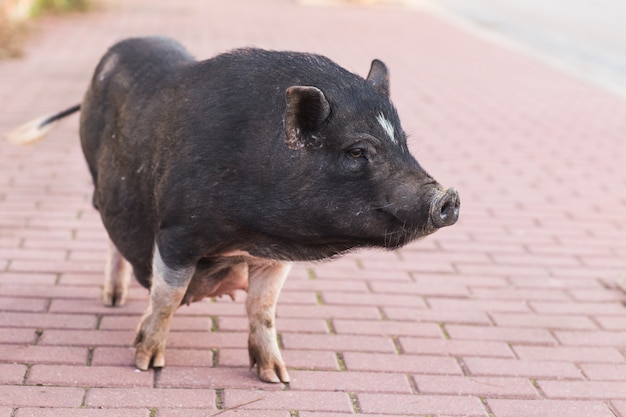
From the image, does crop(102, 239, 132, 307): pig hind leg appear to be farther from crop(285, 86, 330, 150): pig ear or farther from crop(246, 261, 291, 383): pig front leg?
crop(285, 86, 330, 150): pig ear

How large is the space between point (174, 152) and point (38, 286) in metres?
1.46

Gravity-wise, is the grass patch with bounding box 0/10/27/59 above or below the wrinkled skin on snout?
below

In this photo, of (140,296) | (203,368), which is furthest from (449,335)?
(140,296)

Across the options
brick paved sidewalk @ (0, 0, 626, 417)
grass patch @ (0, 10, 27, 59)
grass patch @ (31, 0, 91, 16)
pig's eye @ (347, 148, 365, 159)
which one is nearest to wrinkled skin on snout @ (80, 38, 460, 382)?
pig's eye @ (347, 148, 365, 159)

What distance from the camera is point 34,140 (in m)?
4.61

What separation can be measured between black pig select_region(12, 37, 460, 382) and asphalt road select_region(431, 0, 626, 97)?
8.62m

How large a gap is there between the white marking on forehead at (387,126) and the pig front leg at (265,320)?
0.75 meters

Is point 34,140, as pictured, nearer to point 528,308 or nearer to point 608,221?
point 528,308

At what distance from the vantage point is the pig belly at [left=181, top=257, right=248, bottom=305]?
142 inches

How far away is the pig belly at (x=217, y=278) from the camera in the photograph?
361 cm

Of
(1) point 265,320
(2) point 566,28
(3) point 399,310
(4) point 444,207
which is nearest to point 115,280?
(1) point 265,320

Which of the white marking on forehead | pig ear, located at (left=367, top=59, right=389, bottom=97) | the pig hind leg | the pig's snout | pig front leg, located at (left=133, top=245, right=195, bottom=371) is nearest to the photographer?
the pig's snout

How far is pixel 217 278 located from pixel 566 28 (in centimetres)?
1542

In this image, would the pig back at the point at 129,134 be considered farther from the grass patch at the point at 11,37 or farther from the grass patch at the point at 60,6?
the grass patch at the point at 60,6
